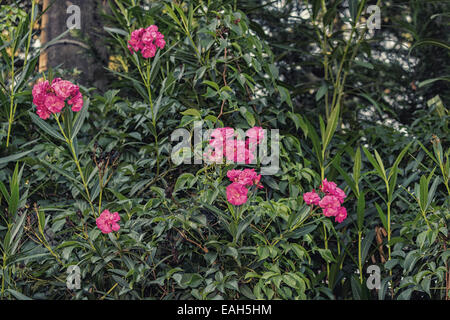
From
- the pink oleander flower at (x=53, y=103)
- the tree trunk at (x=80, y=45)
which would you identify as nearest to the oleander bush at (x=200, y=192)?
the pink oleander flower at (x=53, y=103)

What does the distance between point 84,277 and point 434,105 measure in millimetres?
1855

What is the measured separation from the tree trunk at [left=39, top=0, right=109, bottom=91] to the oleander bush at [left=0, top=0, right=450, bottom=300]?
0.44m

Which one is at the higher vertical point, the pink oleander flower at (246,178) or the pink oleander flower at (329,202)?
the pink oleander flower at (246,178)

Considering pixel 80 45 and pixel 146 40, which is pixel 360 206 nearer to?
pixel 146 40

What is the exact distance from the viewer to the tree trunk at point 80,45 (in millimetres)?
2842

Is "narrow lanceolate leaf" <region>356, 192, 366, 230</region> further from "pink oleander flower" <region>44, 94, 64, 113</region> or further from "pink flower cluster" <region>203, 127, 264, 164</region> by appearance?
"pink oleander flower" <region>44, 94, 64, 113</region>

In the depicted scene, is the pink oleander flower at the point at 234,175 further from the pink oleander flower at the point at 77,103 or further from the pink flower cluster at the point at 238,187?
the pink oleander flower at the point at 77,103

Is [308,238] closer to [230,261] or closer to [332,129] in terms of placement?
[230,261]

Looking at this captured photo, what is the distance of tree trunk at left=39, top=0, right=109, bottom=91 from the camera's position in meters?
2.84

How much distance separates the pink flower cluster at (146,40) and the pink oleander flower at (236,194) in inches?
25.8

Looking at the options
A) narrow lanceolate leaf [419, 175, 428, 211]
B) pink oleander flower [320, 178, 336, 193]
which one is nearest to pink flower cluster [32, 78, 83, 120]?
pink oleander flower [320, 178, 336, 193]

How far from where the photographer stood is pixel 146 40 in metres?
1.81

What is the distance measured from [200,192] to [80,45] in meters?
1.66
